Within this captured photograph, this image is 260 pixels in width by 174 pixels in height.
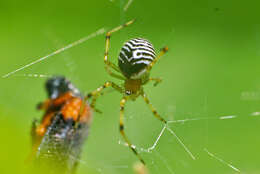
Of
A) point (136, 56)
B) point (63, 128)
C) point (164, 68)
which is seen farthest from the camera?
point (164, 68)

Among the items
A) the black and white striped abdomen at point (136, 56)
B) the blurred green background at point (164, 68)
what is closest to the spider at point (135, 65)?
the black and white striped abdomen at point (136, 56)

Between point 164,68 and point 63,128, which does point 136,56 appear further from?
point 164,68

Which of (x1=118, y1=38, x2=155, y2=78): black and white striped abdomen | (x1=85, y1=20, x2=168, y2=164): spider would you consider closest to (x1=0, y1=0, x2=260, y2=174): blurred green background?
(x1=85, y1=20, x2=168, y2=164): spider

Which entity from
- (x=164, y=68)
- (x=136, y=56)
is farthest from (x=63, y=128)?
(x=164, y=68)

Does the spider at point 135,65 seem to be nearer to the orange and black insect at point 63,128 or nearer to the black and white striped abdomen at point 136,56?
the black and white striped abdomen at point 136,56

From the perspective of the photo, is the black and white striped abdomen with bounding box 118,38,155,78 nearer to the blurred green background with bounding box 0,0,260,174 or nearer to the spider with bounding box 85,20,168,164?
the spider with bounding box 85,20,168,164
